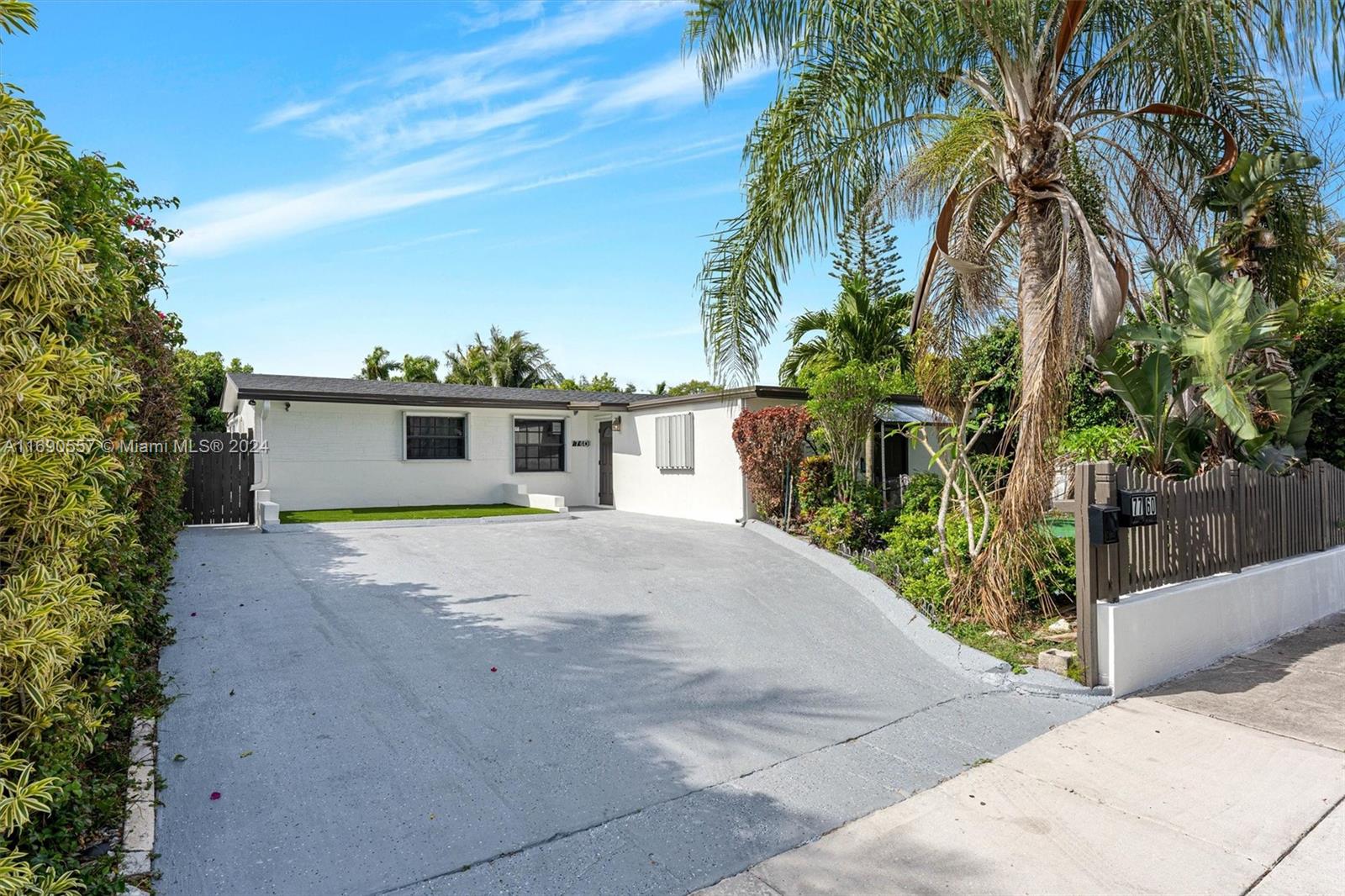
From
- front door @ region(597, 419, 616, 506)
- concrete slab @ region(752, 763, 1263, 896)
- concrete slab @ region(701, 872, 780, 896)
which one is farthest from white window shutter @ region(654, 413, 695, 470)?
concrete slab @ region(701, 872, 780, 896)

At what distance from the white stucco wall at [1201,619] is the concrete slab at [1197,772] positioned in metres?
0.57

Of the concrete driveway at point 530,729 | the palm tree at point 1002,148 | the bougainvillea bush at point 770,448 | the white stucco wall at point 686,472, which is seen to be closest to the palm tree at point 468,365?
the white stucco wall at point 686,472

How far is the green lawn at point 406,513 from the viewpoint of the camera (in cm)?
1447

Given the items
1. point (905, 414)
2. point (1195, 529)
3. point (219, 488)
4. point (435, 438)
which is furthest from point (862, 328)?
point (219, 488)

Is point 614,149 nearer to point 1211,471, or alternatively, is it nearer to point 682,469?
point 682,469

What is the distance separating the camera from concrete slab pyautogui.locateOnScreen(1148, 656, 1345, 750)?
16.8ft

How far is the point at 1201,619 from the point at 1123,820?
361cm

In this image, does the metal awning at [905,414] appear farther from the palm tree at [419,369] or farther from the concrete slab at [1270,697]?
the palm tree at [419,369]

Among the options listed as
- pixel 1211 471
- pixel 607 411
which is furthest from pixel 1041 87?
pixel 607 411

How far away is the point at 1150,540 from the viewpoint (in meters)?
6.19

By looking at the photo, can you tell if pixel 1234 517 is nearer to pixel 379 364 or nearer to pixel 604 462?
pixel 604 462

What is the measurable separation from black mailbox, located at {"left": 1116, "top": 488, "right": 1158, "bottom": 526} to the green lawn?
11589 mm

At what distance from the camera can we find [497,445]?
18.8 metres

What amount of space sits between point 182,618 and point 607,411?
42.7 ft
